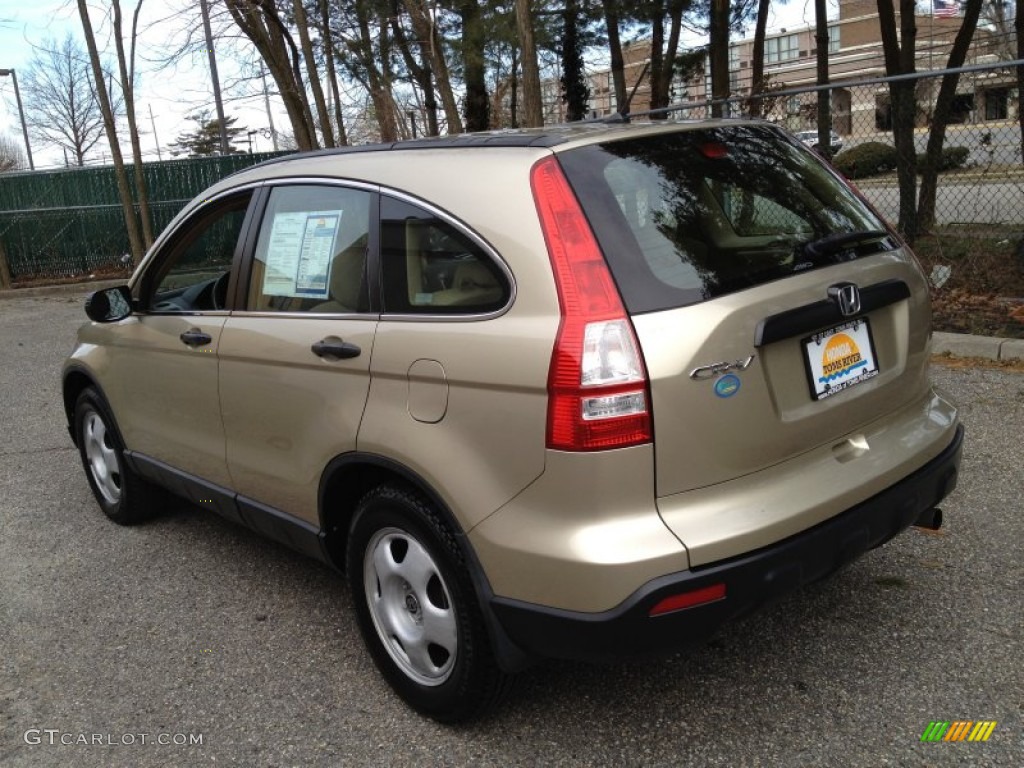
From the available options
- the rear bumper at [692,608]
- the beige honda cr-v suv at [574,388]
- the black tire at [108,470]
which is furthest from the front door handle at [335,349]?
the black tire at [108,470]

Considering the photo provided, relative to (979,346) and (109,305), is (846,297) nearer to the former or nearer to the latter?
(109,305)

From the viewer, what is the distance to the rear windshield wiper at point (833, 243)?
2707 mm

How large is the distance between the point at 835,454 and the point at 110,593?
3.11m

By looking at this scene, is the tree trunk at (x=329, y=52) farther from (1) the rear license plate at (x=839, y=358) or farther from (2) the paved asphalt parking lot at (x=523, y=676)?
(1) the rear license plate at (x=839, y=358)

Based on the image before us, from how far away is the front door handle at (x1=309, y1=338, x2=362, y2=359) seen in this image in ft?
9.29

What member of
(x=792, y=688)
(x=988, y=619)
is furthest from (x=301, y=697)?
(x=988, y=619)

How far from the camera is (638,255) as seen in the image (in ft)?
7.87

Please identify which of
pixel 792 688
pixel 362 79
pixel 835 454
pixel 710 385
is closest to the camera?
pixel 710 385

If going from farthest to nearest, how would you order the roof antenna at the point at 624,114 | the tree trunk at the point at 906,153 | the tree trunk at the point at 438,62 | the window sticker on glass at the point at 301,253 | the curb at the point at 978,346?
→ the tree trunk at the point at 438,62 < the tree trunk at the point at 906,153 < the curb at the point at 978,346 < the roof antenna at the point at 624,114 < the window sticker on glass at the point at 301,253

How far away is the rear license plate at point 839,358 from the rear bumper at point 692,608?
0.36 metres

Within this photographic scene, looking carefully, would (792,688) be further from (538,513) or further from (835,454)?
(538,513)

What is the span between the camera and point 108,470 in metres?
4.77


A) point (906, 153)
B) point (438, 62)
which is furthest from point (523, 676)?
point (438, 62)

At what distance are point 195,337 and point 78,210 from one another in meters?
14.2
